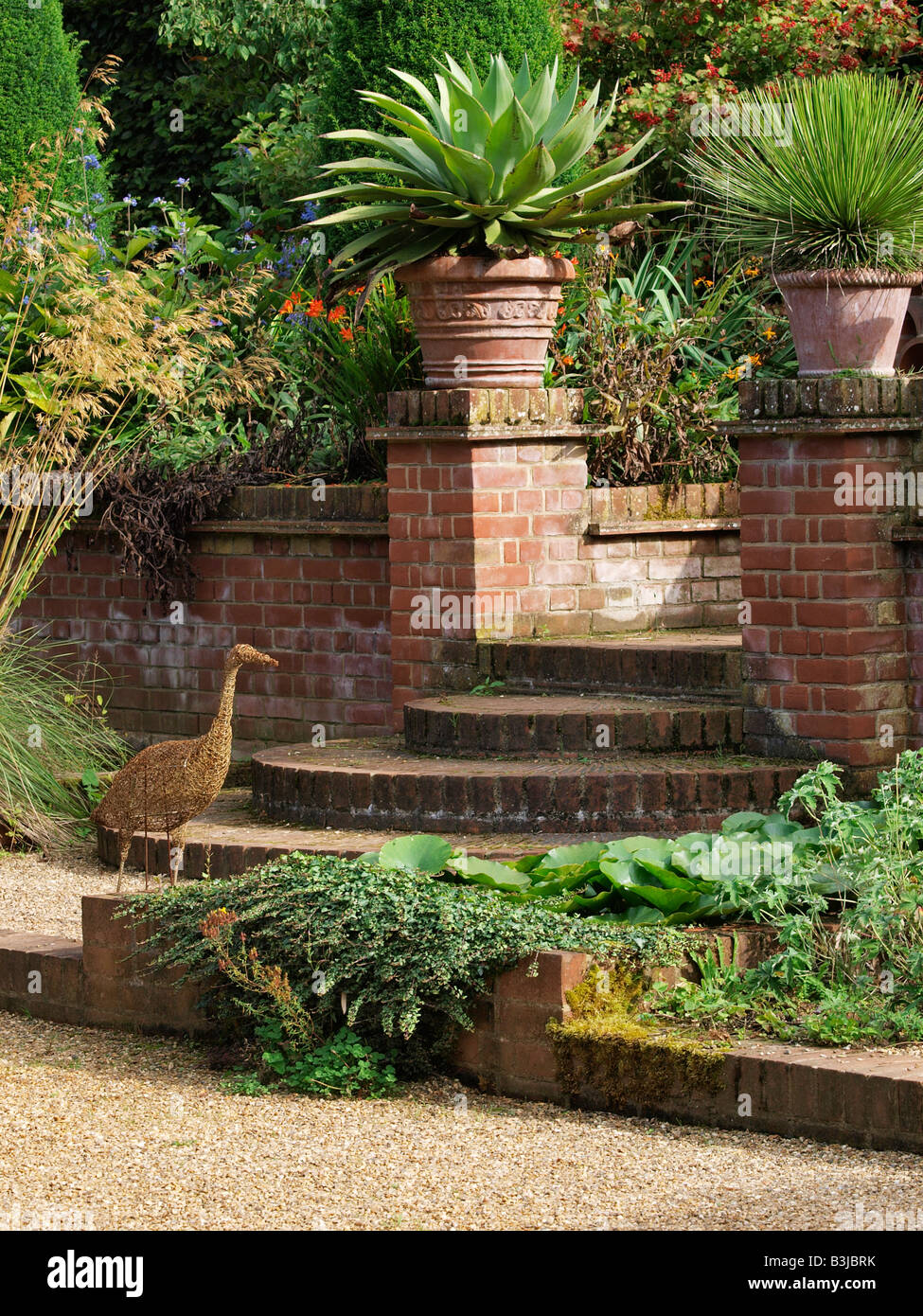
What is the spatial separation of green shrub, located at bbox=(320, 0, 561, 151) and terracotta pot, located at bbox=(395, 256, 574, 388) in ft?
8.41

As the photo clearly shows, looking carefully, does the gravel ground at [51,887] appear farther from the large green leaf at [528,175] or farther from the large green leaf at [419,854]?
the large green leaf at [528,175]

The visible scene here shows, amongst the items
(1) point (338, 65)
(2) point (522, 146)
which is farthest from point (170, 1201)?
(1) point (338, 65)

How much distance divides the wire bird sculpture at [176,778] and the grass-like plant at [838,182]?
2389mm

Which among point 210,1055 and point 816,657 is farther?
point 816,657

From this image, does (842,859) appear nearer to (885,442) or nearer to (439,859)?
(439,859)

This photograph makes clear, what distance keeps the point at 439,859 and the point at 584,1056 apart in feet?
3.40

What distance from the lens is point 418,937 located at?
4.93m

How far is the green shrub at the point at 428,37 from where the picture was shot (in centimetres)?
1031

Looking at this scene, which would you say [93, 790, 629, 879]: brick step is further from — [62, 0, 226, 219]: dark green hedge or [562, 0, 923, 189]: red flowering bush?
[62, 0, 226, 219]: dark green hedge

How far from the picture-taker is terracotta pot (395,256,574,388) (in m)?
8.05

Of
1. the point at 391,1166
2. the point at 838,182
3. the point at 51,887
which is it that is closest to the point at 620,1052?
the point at 391,1166

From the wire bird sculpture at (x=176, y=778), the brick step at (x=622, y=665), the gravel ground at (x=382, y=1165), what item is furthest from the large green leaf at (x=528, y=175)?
the gravel ground at (x=382, y=1165)

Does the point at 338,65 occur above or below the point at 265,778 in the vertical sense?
above

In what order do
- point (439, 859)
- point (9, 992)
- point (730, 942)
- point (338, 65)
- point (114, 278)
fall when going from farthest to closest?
point (338, 65) → point (114, 278) → point (9, 992) → point (439, 859) → point (730, 942)
